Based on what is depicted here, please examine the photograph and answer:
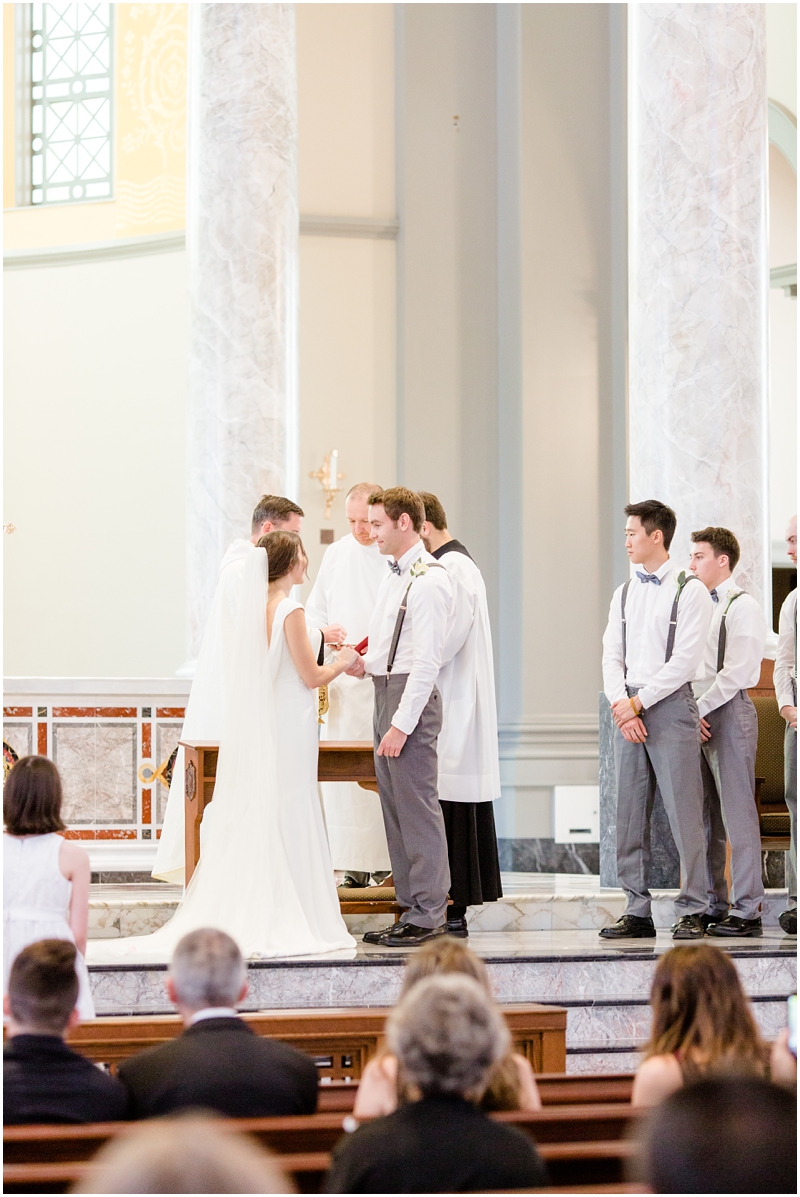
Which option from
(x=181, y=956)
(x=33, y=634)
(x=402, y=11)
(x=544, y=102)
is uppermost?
(x=402, y=11)

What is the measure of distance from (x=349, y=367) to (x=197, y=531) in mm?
3380

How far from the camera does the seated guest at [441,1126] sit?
91.8 inches

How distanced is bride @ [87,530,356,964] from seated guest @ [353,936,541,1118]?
2826 mm

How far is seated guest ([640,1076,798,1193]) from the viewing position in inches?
85.2

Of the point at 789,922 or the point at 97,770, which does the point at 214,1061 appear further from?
the point at 97,770

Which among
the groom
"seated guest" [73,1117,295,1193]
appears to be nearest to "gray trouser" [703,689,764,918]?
the groom

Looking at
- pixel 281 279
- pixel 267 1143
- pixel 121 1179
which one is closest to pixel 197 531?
pixel 281 279

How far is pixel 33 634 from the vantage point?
39.3 ft

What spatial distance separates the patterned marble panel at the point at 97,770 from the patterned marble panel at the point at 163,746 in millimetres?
135

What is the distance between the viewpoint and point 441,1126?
237cm

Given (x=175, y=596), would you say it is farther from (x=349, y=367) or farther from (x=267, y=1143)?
(x=267, y=1143)

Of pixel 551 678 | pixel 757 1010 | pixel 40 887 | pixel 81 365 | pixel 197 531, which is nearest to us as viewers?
pixel 40 887

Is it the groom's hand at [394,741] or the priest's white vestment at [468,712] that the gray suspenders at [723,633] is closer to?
the priest's white vestment at [468,712]

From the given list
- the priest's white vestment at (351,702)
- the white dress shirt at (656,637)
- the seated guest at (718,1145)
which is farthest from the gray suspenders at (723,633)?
the seated guest at (718,1145)
